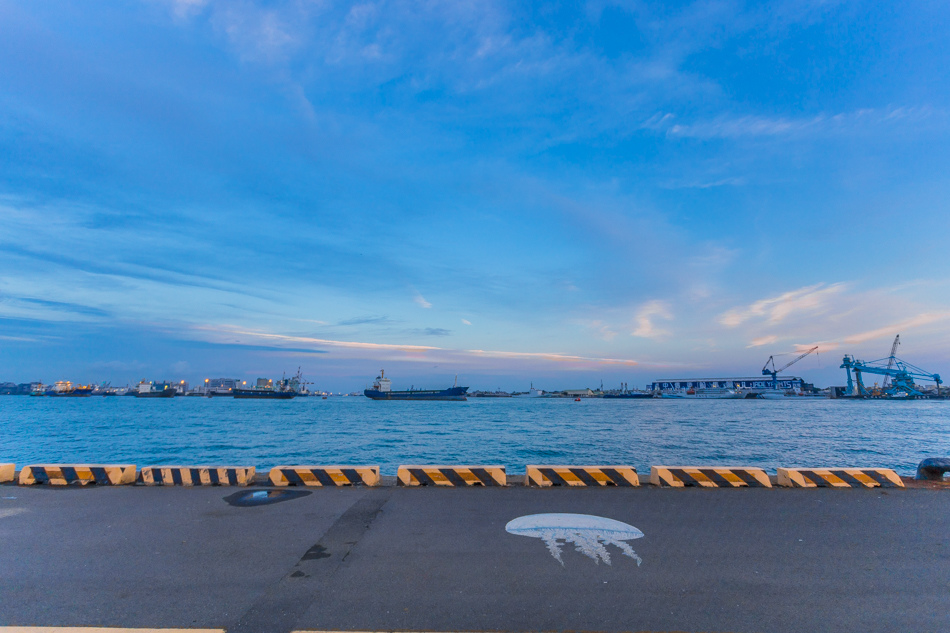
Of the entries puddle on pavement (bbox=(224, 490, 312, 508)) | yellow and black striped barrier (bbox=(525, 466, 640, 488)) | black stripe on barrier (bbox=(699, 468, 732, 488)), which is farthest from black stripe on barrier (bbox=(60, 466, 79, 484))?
black stripe on barrier (bbox=(699, 468, 732, 488))

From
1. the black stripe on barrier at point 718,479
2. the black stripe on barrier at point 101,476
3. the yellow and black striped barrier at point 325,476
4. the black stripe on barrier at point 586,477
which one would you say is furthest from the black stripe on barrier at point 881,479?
the black stripe on barrier at point 101,476

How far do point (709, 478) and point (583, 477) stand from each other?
2.77 m

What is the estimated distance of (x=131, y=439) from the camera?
145 feet

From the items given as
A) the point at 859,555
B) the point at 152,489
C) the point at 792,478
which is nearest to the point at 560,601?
the point at 859,555

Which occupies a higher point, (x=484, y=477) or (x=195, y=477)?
(x=484, y=477)

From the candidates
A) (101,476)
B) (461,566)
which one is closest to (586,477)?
(461,566)

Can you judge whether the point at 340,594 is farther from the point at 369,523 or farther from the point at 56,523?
the point at 56,523

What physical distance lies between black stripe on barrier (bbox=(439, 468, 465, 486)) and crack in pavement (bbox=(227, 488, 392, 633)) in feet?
7.45

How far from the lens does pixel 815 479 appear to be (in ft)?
32.2

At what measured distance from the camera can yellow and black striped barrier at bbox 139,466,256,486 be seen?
396 inches

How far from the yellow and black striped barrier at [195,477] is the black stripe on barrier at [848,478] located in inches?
512

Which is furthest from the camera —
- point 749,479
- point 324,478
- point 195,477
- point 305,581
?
point 195,477

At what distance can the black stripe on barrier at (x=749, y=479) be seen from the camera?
387 inches

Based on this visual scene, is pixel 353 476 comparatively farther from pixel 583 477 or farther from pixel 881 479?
pixel 881 479
